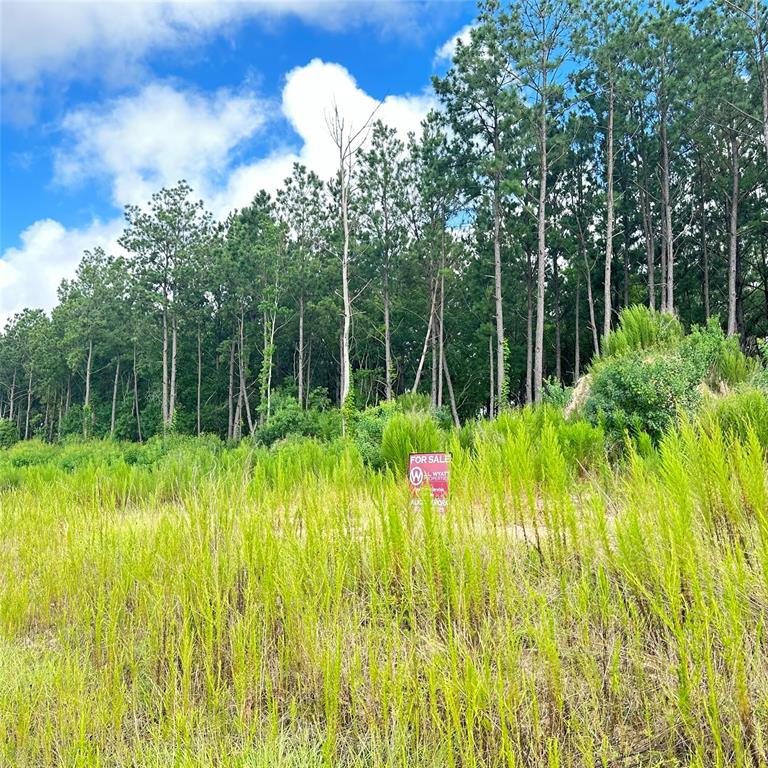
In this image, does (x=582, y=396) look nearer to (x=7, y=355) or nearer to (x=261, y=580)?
(x=261, y=580)

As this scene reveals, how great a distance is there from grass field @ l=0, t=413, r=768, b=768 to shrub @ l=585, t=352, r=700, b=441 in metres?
2.80

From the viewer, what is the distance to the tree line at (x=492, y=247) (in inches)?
676

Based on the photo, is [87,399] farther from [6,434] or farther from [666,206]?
[666,206]

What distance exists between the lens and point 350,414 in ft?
44.7

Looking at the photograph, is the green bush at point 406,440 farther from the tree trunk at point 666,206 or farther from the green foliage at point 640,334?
the tree trunk at point 666,206

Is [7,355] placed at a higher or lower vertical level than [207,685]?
higher

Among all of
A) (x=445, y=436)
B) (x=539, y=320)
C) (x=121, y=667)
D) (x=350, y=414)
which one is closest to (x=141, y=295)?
(x=350, y=414)

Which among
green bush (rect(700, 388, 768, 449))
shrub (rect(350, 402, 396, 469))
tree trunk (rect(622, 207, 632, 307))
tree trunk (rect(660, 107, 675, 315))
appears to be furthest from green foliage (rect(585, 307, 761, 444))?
tree trunk (rect(622, 207, 632, 307))

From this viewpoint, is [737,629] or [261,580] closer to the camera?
[737,629]

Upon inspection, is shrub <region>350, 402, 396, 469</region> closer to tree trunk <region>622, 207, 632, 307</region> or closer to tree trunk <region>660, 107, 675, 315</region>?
tree trunk <region>660, 107, 675, 315</region>

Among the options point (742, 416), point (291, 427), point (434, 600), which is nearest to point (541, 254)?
point (291, 427)

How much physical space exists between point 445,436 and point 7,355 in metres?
48.2

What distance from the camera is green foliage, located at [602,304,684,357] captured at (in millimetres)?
7215

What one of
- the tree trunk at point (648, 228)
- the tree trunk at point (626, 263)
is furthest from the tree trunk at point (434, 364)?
the tree trunk at point (648, 228)
